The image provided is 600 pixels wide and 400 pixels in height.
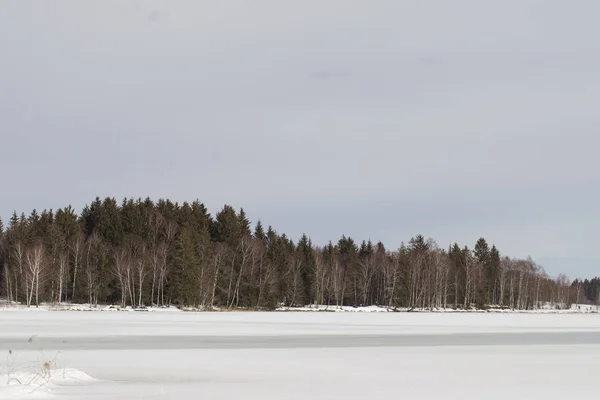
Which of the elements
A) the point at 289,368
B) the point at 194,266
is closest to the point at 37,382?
the point at 289,368

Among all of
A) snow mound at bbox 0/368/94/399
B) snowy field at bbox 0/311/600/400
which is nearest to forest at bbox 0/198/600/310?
snowy field at bbox 0/311/600/400

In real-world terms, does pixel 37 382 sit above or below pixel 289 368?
above

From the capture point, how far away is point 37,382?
14531 millimetres

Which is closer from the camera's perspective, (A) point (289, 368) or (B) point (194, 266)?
(A) point (289, 368)

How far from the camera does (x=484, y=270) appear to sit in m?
140

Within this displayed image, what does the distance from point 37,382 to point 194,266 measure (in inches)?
2789

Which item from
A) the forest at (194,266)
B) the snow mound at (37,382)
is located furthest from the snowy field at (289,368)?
the forest at (194,266)

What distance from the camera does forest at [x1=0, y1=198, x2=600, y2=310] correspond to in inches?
3440

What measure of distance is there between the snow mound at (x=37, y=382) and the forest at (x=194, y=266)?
2708 inches

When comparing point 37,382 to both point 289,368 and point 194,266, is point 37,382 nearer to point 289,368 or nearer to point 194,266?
point 289,368

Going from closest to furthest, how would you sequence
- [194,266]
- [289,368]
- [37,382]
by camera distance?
[37,382] < [289,368] < [194,266]

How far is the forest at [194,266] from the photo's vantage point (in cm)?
8738

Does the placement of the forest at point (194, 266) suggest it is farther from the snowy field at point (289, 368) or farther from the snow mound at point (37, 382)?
the snow mound at point (37, 382)

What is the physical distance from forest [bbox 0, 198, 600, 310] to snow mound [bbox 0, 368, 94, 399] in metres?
68.8
